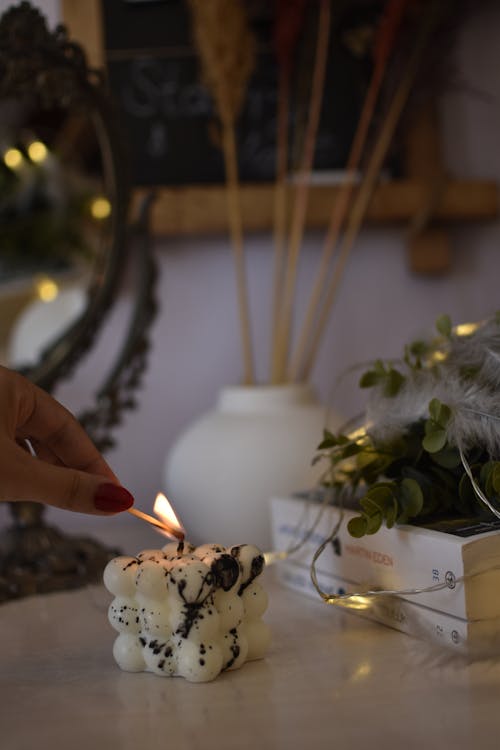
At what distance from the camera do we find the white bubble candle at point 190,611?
1.72 ft

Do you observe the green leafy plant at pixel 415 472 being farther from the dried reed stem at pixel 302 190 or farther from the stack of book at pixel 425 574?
the dried reed stem at pixel 302 190

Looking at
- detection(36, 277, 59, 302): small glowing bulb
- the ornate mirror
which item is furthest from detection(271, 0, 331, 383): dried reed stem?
detection(36, 277, 59, 302): small glowing bulb

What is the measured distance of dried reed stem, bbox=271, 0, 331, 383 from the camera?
3.20ft

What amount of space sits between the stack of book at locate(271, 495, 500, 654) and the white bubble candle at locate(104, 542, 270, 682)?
0.10 m

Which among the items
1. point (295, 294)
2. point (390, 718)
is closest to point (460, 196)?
point (295, 294)

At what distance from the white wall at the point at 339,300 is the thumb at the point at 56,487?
564 millimetres

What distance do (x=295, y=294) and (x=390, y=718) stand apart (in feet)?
2.41

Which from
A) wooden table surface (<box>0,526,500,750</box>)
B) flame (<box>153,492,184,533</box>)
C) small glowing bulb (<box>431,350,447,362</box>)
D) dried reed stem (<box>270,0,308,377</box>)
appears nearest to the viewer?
wooden table surface (<box>0,526,500,750</box>)

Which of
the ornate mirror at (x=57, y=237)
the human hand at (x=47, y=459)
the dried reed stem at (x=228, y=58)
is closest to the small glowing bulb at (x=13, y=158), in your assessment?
the ornate mirror at (x=57, y=237)

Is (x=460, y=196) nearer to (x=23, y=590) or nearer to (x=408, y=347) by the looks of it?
(x=408, y=347)

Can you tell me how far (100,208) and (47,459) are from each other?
0.42 meters

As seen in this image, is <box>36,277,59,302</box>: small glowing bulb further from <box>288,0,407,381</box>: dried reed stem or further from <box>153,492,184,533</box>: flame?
<box>153,492,184,533</box>: flame

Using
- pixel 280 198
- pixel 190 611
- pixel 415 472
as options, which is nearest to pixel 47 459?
pixel 190 611

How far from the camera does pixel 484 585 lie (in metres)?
0.54
